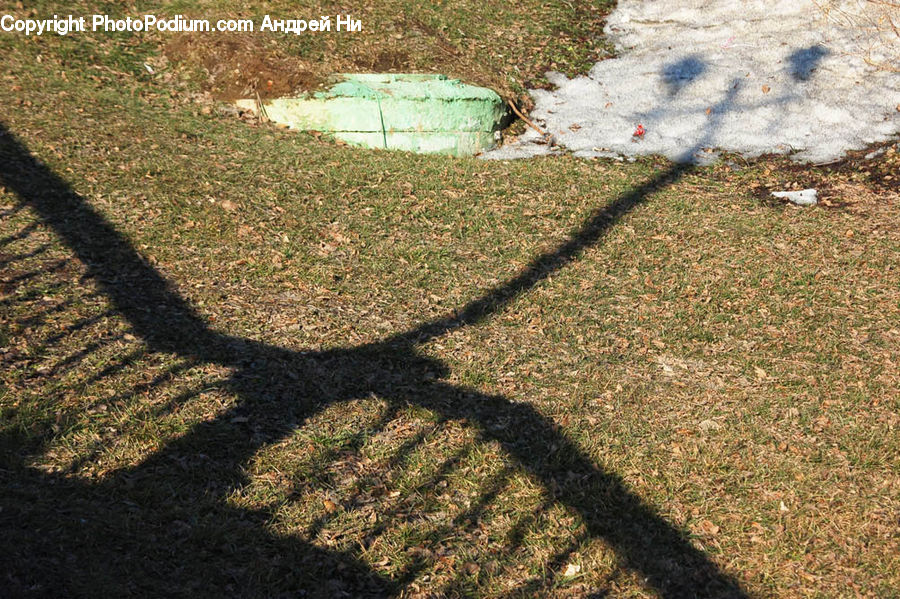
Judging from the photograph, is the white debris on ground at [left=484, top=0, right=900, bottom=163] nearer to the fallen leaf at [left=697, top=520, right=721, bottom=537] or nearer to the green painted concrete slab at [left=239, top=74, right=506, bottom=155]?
the green painted concrete slab at [left=239, top=74, right=506, bottom=155]

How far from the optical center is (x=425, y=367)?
538 cm

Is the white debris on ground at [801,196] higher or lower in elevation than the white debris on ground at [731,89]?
lower

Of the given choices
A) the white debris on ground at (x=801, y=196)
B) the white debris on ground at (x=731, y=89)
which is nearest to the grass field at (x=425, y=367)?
the white debris on ground at (x=801, y=196)

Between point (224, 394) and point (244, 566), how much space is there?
1378mm

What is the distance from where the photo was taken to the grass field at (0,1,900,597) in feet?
12.4

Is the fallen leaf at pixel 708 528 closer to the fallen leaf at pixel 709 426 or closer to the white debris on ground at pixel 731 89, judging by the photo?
Result: the fallen leaf at pixel 709 426

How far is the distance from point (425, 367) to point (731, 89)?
7.60 metres

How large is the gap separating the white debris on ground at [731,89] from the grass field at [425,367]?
69 centimetres

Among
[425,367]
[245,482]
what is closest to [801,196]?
[425,367]

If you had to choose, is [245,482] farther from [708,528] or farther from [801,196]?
[801,196]

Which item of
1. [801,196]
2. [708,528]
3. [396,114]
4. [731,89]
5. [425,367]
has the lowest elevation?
[708,528]

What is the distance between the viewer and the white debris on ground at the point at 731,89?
971cm

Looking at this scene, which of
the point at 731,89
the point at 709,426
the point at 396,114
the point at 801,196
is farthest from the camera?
the point at 731,89

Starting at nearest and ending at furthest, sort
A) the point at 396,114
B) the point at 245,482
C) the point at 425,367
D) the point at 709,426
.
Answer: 1. the point at 245,482
2. the point at 709,426
3. the point at 425,367
4. the point at 396,114
